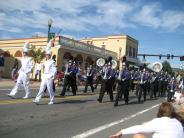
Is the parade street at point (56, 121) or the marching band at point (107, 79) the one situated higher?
the marching band at point (107, 79)

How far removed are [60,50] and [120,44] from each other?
91.6 ft

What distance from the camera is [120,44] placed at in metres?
71.5

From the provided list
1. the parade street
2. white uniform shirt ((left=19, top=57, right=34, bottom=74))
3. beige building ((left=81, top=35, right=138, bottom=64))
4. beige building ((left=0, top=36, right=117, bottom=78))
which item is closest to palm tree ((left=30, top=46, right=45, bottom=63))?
beige building ((left=0, top=36, right=117, bottom=78))

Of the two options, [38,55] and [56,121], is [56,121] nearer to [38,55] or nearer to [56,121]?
[56,121]

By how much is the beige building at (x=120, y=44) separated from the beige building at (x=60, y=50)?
48.3 feet

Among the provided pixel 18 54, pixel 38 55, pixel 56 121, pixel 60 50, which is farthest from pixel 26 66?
pixel 18 54

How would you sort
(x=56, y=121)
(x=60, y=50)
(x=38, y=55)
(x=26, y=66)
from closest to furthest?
(x=56, y=121) → (x=26, y=66) → (x=38, y=55) → (x=60, y=50)

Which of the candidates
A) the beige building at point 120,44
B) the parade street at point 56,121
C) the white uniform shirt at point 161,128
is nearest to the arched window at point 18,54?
the beige building at point 120,44

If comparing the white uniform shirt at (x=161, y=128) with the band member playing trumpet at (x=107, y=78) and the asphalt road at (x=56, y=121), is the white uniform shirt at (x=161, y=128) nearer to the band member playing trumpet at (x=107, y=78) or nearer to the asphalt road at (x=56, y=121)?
the asphalt road at (x=56, y=121)

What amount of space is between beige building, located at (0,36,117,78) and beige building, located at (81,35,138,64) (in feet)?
48.3

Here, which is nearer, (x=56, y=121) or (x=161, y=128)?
(x=161, y=128)

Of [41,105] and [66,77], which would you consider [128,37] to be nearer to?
[66,77]

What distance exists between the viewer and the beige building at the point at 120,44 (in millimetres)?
71188

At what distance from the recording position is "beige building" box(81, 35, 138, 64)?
71.2 meters
